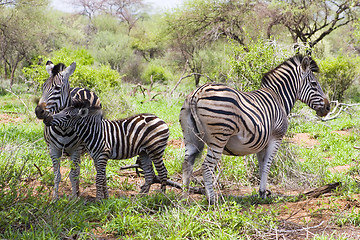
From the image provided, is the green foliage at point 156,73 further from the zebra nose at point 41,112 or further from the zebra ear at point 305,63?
the zebra nose at point 41,112

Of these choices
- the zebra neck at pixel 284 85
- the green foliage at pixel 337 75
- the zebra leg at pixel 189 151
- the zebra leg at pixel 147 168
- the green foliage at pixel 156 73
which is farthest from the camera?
the green foliage at pixel 156 73

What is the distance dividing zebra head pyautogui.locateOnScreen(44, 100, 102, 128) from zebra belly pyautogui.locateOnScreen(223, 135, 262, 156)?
2.02m

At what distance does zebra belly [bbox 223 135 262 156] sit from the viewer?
516 cm

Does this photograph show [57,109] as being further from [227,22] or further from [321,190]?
[227,22]

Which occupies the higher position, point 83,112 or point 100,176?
point 83,112

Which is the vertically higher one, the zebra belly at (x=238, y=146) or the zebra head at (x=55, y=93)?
the zebra head at (x=55, y=93)

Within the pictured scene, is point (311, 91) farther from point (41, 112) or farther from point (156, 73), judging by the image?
point (156, 73)

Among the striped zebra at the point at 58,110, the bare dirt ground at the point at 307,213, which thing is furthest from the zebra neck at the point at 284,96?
the striped zebra at the point at 58,110

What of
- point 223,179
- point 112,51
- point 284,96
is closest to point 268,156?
point 284,96

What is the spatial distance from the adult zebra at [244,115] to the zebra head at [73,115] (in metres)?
1.34

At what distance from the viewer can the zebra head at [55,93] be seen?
473 centimetres

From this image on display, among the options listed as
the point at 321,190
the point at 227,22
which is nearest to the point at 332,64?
the point at 227,22

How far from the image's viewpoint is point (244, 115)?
16.7ft

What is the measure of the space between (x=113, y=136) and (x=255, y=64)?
3.54m
